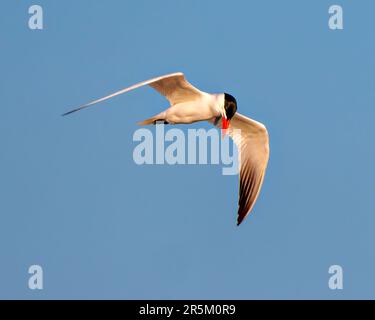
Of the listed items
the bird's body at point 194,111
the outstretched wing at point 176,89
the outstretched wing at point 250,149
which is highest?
the outstretched wing at point 176,89

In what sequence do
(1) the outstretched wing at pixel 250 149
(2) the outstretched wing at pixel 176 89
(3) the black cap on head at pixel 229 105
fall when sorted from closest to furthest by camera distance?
(2) the outstretched wing at pixel 176 89 → (3) the black cap on head at pixel 229 105 → (1) the outstretched wing at pixel 250 149

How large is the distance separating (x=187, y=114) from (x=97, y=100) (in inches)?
87.3

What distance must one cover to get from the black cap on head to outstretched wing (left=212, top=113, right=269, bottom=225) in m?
0.52

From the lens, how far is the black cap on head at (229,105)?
1106cm

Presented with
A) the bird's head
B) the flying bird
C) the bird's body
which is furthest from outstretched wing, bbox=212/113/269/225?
the bird's body

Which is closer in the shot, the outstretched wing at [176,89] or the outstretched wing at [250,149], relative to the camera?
the outstretched wing at [176,89]

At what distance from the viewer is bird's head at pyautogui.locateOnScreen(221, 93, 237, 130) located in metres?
11.1

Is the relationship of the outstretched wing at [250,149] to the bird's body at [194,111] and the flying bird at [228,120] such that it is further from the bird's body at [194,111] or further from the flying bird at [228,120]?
the bird's body at [194,111]

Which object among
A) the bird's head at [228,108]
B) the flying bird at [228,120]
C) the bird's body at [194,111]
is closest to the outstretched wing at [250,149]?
the flying bird at [228,120]

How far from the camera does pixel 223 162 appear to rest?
Answer: 12.0 m

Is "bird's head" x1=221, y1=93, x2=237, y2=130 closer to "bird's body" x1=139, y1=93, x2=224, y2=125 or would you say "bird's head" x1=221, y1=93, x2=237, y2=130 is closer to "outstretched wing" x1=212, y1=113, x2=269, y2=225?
"bird's body" x1=139, y1=93, x2=224, y2=125

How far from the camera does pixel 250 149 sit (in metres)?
11.9
